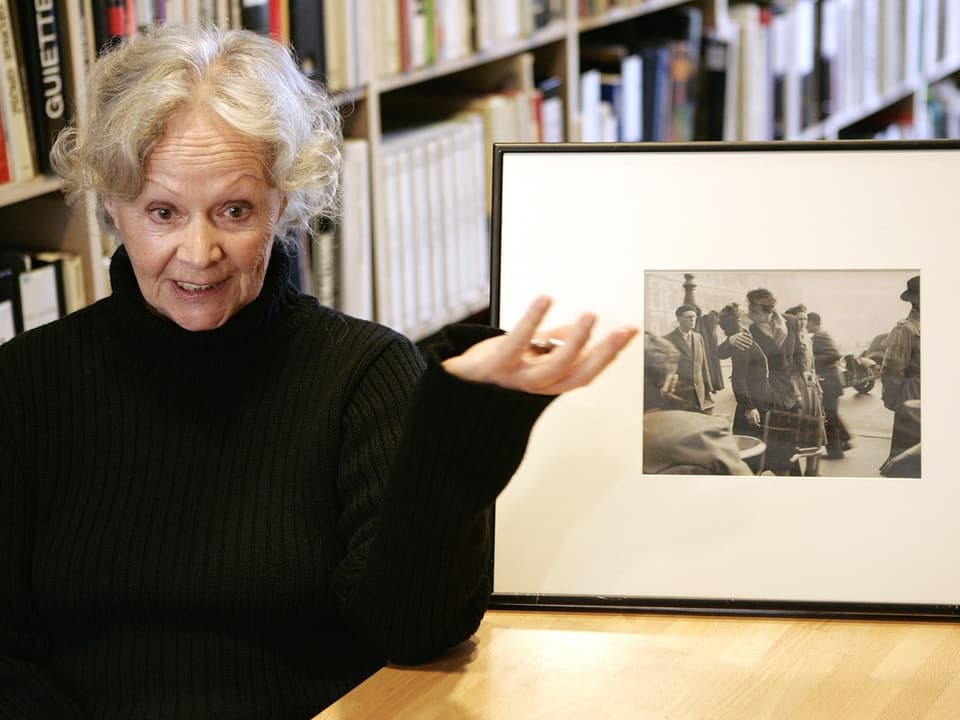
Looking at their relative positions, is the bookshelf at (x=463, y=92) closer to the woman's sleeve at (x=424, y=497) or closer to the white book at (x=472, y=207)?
the white book at (x=472, y=207)

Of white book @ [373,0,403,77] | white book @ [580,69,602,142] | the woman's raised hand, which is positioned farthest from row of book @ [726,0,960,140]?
the woman's raised hand

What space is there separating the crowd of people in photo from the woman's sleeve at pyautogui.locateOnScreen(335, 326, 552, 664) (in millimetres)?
187

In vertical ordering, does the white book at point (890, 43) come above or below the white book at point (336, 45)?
above

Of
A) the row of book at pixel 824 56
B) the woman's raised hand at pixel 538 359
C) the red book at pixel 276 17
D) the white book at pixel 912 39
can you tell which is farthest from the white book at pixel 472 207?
the white book at pixel 912 39

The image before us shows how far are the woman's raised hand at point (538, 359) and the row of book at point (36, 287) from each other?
89cm

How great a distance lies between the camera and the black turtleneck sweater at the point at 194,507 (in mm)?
1123

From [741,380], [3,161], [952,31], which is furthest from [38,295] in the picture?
[952,31]

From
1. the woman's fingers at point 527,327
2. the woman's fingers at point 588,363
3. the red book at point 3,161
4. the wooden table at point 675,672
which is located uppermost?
the red book at point 3,161

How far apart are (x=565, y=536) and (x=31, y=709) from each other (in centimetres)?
48

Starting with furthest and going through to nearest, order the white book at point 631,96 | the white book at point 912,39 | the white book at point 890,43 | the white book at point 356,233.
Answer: the white book at point 912,39, the white book at point 890,43, the white book at point 631,96, the white book at point 356,233

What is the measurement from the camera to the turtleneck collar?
1186 mm

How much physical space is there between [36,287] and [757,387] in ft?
3.20

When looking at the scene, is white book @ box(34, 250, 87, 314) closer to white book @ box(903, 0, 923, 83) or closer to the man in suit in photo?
the man in suit in photo

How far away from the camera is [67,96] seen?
159 centimetres
